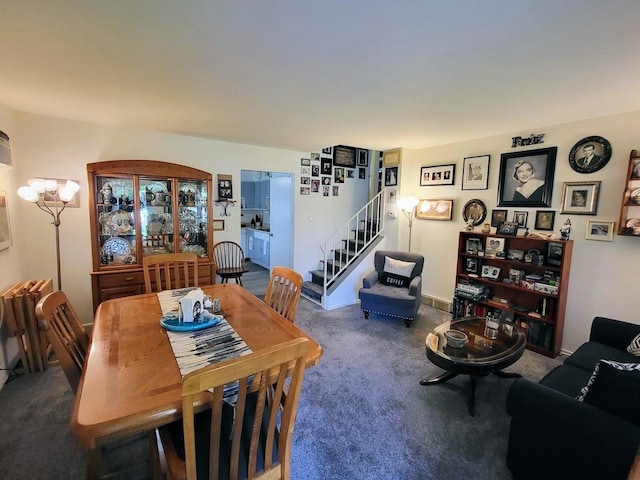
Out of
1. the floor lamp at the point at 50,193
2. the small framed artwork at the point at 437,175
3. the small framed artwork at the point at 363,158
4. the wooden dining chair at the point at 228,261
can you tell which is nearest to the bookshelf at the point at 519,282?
the small framed artwork at the point at 437,175

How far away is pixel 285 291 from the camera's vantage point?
2.23 m

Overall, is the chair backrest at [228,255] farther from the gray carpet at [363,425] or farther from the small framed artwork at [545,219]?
the small framed artwork at [545,219]

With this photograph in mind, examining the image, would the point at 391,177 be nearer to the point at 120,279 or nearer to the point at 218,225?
the point at 218,225

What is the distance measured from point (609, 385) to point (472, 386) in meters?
0.96

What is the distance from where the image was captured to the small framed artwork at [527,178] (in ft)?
10.8

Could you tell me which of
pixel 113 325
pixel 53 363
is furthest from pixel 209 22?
pixel 53 363

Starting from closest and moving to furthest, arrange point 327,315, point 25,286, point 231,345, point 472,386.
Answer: point 231,345 < point 472,386 < point 25,286 < point 327,315

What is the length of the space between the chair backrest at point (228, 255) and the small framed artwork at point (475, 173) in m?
3.36

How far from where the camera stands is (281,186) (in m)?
5.27

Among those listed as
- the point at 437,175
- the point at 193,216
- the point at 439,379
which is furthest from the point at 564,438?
the point at 193,216

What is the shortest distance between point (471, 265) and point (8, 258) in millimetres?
5020

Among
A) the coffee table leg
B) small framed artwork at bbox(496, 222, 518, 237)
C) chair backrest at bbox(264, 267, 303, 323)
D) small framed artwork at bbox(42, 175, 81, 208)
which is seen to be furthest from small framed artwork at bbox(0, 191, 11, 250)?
small framed artwork at bbox(496, 222, 518, 237)

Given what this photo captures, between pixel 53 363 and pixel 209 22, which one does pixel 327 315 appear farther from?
pixel 209 22

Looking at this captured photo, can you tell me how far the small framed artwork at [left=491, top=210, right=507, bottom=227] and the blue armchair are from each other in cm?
100
